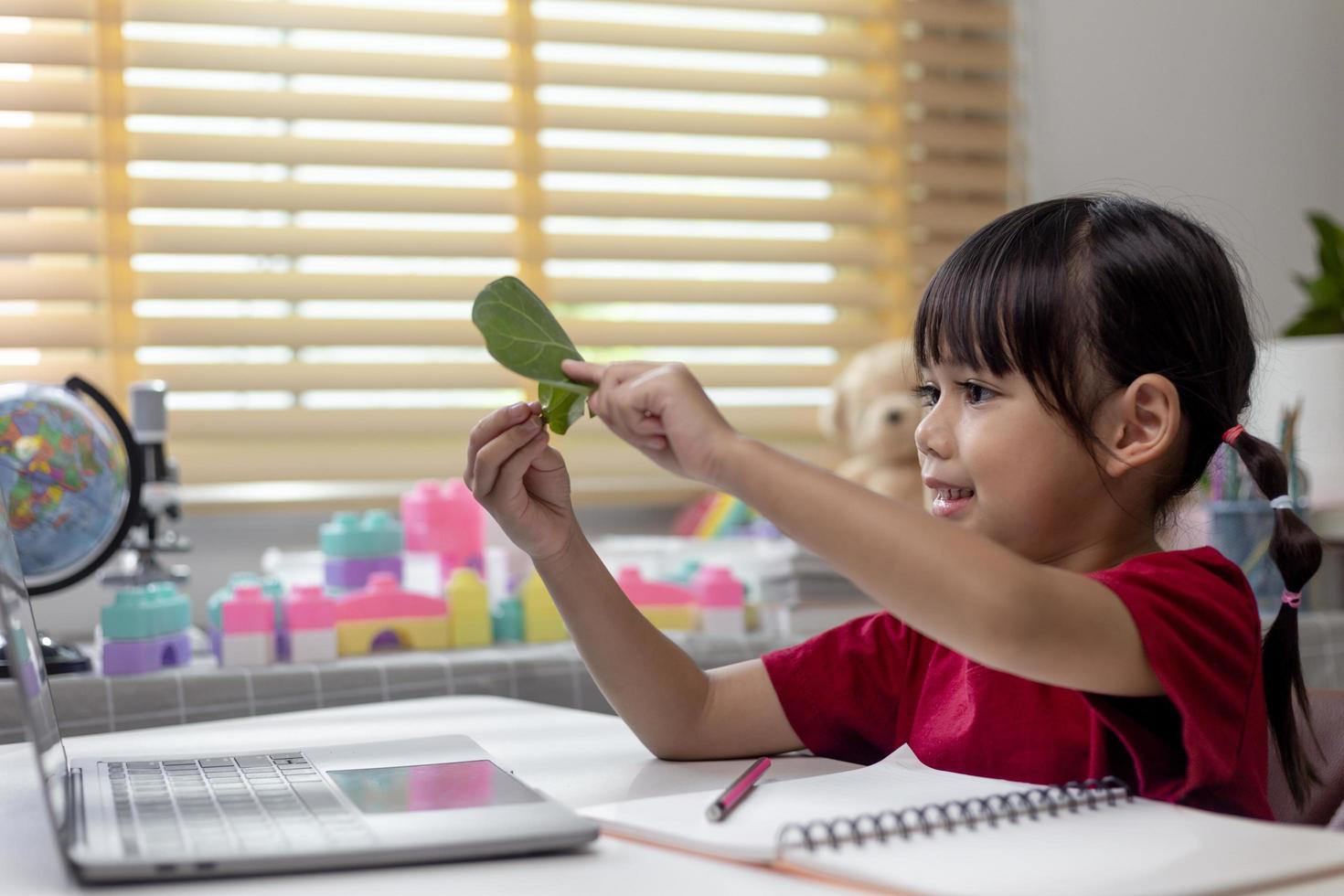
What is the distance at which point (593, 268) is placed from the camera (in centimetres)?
208

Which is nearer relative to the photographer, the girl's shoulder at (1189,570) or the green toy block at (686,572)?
Result: the girl's shoulder at (1189,570)

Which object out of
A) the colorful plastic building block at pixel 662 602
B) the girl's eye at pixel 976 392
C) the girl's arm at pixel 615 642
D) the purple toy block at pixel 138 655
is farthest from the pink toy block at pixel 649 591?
the girl's eye at pixel 976 392

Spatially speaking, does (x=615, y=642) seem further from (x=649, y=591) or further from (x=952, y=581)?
(x=649, y=591)

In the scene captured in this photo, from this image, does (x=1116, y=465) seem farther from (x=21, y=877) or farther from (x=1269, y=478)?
(x=21, y=877)

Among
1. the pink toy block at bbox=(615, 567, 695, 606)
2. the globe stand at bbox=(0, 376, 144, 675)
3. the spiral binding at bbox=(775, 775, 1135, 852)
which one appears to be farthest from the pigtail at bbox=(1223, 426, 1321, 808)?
the globe stand at bbox=(0, 376, 144, 675)

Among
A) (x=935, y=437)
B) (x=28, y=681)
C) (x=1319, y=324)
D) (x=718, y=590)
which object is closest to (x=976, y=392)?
(x=935, y=437)

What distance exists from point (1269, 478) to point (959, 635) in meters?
0.27

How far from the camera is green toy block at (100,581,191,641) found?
1248 millimetres

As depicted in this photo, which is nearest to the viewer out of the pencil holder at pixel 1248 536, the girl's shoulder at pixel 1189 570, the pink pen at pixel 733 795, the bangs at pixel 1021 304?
the pink pen at pixel 733 795

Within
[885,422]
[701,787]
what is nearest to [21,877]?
[701,787]

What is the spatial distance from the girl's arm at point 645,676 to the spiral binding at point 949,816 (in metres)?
0.26

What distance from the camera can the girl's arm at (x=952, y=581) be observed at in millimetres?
640

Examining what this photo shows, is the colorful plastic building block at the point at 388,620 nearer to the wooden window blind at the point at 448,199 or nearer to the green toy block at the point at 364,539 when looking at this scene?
the green toy block at the point at 364,539

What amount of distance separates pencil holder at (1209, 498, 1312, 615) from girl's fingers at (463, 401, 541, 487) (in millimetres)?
1033
